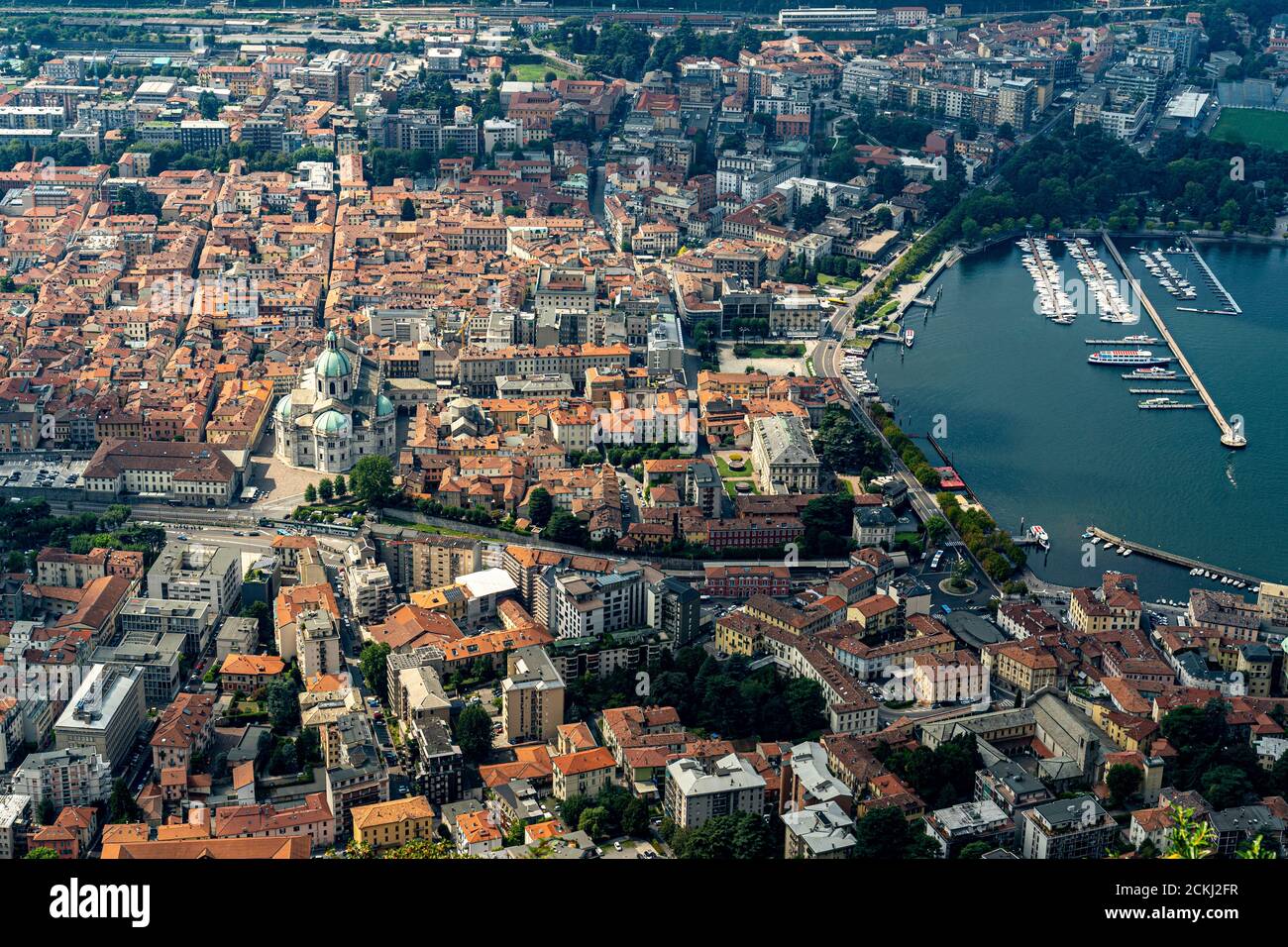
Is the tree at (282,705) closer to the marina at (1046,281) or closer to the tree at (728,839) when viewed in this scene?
the tree at (728,839)

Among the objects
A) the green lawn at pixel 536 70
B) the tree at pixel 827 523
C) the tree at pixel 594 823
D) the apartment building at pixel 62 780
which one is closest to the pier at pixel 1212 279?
the tree at pixel 827 523

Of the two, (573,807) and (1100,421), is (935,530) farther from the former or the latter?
(573,807)

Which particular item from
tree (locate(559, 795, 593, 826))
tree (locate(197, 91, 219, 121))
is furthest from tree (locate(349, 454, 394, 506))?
tree (locate(197, 91, 219, 121))

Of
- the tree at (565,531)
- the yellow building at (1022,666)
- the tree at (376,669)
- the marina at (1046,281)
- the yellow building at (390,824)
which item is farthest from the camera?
the marina at (1046,281)

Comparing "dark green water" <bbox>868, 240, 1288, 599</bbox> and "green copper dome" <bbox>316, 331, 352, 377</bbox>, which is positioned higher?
"green copper dome" <bbox>316, 331, 352, 377</bbox>

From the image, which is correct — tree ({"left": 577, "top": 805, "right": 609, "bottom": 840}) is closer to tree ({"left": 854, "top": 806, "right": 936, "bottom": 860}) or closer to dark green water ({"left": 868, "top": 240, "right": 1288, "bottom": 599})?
tree ({"left": 854, "top": 806, "right": 936, "bottom": 860})
